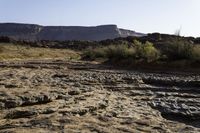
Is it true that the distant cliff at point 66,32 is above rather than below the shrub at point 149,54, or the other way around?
above

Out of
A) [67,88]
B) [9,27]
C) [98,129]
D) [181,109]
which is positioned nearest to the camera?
[98,129]

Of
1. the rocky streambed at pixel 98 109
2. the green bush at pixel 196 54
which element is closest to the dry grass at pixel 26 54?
the green bush at pixel 196 54

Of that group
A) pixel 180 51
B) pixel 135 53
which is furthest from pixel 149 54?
pixel 180 51

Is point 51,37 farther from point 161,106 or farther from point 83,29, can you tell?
point 161,106

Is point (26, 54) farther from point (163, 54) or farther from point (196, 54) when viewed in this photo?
point (196, 54)

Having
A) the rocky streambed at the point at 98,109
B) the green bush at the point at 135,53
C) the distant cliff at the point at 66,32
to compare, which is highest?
the distant cliff at the point at 66,32

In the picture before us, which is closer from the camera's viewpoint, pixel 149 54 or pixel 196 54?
pixel 196 54

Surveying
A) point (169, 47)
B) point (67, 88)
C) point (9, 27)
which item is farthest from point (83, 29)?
point (67, 88)

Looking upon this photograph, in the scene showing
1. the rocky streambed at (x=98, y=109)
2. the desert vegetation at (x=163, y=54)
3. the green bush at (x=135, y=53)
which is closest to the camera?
the rocky streambed at (x=98, y=109)

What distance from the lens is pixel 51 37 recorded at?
150 metres

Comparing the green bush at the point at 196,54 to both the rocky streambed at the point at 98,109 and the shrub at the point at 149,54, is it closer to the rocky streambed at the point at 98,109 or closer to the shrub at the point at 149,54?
the shrub at the point at 149,54

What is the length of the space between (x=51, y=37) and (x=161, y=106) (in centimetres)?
14059

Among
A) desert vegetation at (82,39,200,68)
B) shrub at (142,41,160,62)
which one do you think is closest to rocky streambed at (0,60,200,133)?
desert vegetation at (82,39,200,68)

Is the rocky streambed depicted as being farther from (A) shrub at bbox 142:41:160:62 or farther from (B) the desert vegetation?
(A) shrub at bbox 142:41:160:62
